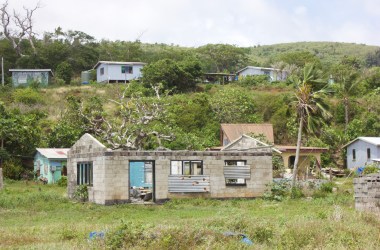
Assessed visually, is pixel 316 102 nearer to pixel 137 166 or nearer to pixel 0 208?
pixel 137 166

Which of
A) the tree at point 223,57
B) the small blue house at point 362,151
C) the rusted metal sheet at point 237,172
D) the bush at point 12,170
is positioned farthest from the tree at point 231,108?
the tree at point 223,57

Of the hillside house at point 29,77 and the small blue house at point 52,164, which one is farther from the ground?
the hillside house at point 29,77

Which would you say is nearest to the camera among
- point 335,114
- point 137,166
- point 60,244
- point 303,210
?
point 60,244

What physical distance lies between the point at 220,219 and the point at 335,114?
4576 centimetres

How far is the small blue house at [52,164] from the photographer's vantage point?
4010cm

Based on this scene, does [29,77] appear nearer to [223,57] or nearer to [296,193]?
[223,57]

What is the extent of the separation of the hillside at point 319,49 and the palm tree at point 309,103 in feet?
283

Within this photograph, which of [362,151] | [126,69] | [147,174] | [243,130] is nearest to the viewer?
[147,174]

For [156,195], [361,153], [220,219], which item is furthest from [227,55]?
[220,219]

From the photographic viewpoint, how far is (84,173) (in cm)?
2883

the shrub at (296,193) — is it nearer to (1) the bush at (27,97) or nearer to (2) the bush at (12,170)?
(2) the bush at (12,170)

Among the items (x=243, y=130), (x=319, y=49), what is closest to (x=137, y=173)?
(x=243, y=130)

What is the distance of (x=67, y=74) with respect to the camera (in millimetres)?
70688

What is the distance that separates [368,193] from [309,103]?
11.1 metres
